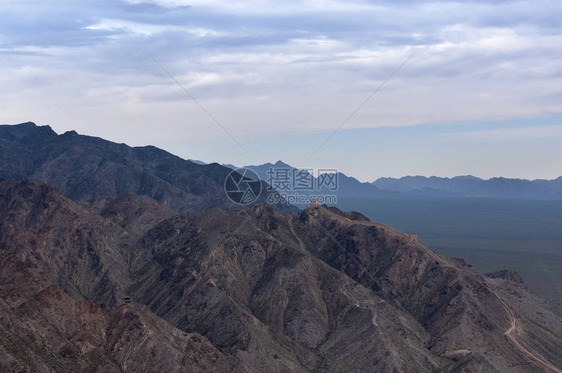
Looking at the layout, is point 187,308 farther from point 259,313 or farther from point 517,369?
point 517,369

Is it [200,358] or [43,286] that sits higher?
[43,286]

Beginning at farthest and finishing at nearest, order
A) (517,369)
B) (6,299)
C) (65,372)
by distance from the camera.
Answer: (517,369) → (6,299) → (65,372)

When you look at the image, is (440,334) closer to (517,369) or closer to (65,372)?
(517,369)

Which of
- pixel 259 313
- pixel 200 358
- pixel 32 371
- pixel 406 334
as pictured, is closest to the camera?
pixel 32 371

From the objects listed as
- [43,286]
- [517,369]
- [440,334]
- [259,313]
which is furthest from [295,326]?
[43,286]

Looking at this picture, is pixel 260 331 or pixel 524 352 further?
pixel 524 352

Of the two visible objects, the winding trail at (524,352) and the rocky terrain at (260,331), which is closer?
the rocky terrain at (260,331)

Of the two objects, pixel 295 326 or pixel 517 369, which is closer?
pixel 517 369

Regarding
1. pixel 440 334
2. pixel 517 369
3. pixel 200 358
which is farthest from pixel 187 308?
pixel 517 369

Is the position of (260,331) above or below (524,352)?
above

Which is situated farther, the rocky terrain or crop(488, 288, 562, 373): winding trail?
crop(488, 288, 562, 373): winding trail
